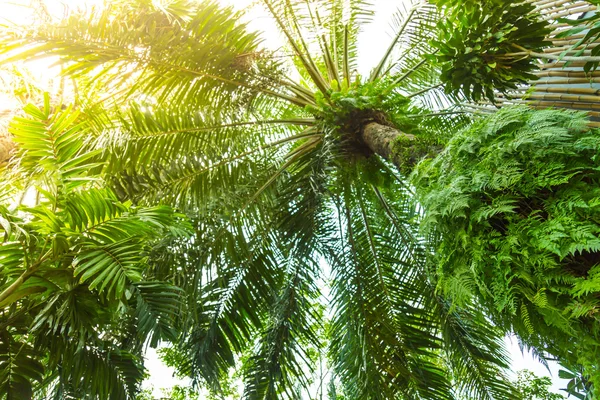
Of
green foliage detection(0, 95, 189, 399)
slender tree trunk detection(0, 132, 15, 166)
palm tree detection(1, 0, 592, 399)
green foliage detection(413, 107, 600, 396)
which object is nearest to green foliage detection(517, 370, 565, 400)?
palm tree detection(1, 0, 592, 399)

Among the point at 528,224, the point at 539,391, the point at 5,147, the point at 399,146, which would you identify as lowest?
the point at 539,391

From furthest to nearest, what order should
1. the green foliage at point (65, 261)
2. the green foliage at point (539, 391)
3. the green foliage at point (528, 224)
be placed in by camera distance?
the green foliage at point (539, 391)
the green foliage at point (65, 261)
the green foliage at point (528, 224)

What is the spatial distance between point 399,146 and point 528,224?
3.89ft

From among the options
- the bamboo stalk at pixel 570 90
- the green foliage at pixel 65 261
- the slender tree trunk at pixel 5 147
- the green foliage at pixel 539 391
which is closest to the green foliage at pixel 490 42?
the bamboo stalk at pixel 570 90

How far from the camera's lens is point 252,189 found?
395cm

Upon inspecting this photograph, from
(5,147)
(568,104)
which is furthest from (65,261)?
(5,147)

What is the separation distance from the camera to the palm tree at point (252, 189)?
334 cm

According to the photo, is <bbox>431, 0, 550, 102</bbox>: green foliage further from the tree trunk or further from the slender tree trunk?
the slender tree trunk

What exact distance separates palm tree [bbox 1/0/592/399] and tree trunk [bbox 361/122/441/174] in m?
0.03

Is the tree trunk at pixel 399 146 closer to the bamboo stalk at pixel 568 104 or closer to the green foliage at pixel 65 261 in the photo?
the bamboo stalk at pixel 568 104

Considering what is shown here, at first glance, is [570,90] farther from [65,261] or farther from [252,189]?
[65,261]

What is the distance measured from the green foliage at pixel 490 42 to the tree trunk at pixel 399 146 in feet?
1.26

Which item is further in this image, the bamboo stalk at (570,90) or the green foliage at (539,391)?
the green foliage at (539,391)

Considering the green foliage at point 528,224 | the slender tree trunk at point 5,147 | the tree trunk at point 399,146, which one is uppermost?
the slender tree trunk at point 5,147
